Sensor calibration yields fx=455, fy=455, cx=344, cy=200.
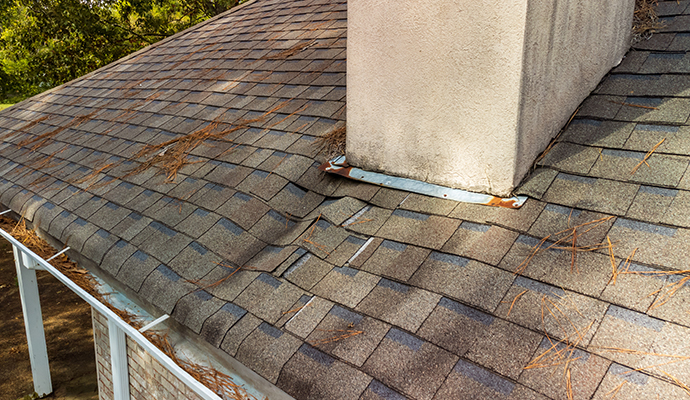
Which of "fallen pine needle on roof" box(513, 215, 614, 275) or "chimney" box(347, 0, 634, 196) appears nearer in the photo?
"fallen pine needle on roof" box(513, 215, 614, 275)

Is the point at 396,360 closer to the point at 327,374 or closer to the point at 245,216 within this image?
the point at 327,374

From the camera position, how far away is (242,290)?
7.58 feet

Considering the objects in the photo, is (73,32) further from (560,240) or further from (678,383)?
(678,383)

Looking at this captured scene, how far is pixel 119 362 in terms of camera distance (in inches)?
133

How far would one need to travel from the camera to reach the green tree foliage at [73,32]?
14656 millimetres

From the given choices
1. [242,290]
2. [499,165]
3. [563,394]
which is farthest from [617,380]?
[242,290]

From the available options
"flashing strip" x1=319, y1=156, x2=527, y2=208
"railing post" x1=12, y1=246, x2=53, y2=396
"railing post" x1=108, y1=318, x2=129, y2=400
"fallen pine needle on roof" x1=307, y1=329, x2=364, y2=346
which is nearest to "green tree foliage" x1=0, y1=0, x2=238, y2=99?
"railing post" x1=12, y1=246, x2=53, y2=396

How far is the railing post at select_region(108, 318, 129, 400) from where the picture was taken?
3.30 m

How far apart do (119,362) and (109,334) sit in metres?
0.22

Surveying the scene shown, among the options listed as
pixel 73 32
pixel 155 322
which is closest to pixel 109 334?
pixel 155 322

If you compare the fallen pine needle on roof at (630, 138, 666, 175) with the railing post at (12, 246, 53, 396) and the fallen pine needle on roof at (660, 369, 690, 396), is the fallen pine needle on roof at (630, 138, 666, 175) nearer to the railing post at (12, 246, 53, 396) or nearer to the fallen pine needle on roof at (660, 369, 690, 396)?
the fallen pine needle on roof at (660, 369, 690, 396)

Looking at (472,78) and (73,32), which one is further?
(73,32)

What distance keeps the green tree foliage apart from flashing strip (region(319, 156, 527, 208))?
1458 centimetres

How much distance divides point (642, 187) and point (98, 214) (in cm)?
353
